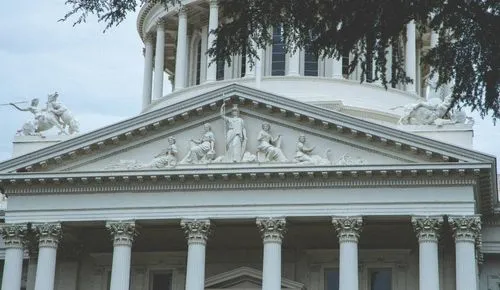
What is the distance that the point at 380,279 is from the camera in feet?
136

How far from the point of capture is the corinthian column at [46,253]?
1554 inches

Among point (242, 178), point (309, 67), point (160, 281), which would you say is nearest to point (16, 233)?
point (160, 281)

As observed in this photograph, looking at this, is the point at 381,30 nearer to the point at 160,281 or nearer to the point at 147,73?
the point at 160,281

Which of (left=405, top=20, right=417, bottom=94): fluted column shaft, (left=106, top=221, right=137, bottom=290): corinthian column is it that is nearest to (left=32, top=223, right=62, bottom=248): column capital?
(left=106, top=221, right=137, bottom=290): corinthian column

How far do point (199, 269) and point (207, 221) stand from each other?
1.51 meters

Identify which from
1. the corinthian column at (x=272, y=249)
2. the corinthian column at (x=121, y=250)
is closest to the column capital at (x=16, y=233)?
the corinthian column at (x=121, y=250)

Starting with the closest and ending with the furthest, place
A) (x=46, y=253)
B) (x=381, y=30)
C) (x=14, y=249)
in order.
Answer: (x=381, y=30)
(x=46, y=253)
(x=14, y=249)

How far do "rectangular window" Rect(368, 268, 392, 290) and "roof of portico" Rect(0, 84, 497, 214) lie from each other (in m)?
3.74

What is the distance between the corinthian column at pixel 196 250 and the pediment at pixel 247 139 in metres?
1.82

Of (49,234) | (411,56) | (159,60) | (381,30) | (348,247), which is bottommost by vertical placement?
(381,30)

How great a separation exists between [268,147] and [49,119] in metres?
8.16

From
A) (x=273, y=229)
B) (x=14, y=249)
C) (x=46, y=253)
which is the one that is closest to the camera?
(x=273, y=229)

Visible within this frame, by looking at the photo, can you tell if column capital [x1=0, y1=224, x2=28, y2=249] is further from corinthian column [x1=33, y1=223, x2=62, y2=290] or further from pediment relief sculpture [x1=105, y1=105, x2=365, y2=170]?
pediment relief sculpture [x1=105, y1=105, x2=365, y2=170]

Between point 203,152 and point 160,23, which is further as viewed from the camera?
point 160,23
